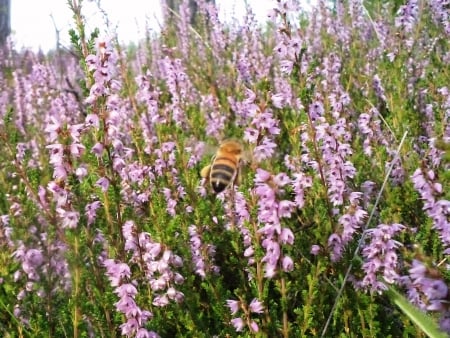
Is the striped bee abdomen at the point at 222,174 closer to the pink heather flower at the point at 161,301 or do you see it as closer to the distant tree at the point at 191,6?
the pink heather flower at the point at 161,301

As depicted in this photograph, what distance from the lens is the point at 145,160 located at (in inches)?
142

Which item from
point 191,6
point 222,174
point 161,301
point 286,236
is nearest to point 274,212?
point 286,236

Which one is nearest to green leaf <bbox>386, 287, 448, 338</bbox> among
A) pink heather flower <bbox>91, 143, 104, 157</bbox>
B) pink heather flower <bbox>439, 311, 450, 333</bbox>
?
pink heather flower <bbox>439, 311, 450, 333</bbox>

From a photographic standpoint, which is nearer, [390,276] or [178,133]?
[390,276]

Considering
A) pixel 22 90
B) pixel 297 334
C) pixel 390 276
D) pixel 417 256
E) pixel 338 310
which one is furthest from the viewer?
pixel 22 90

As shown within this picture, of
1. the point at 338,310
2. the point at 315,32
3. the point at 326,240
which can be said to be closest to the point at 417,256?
the point at 326,240

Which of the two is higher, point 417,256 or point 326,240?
point 417,256

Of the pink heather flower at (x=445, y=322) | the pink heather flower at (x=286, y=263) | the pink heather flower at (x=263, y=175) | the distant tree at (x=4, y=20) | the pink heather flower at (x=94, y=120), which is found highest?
the distant tree at (x=4, y=20)

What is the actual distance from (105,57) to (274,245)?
46.1 inches

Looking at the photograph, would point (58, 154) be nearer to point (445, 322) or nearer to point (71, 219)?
point (71, 219)

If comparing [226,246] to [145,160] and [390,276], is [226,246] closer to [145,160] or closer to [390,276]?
[145,160]

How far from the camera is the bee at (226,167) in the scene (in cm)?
287

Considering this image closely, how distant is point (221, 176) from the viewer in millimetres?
2863

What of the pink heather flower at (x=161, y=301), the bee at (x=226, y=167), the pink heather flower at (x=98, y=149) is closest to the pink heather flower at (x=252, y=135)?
the bee at (x=226, y=167)
